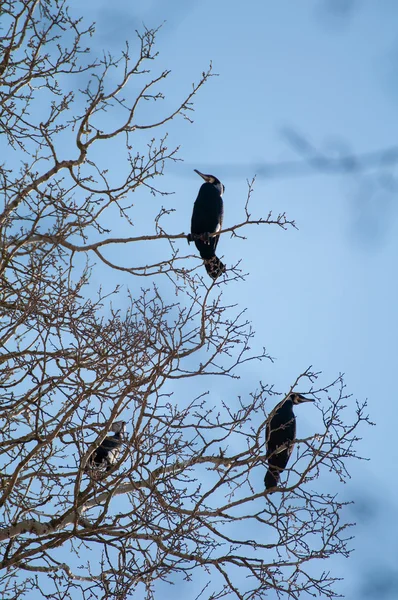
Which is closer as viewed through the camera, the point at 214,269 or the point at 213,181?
the point at 214,269

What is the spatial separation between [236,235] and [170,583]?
2.69 m

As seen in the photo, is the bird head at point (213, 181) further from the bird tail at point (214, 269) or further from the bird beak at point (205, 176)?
the bird tail at point (214, 269)

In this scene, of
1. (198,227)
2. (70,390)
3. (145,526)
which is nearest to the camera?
(145,526)

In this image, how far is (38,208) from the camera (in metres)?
6.59

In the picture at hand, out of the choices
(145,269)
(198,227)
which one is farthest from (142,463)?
(198,227)

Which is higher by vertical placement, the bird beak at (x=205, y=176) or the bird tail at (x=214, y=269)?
the bird beak at (x=205, y=176)

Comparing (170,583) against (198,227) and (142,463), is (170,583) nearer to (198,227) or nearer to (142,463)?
(142,463)

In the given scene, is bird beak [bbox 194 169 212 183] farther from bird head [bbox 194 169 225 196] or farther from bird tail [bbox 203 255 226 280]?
bird tail [bbox 203 255 226 280]

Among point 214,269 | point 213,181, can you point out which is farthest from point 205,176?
point 214,269

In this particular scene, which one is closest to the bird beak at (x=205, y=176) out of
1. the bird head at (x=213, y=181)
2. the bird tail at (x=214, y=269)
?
the bird head at (x=213, y=181)

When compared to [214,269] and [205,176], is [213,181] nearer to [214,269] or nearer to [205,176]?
[205,176]

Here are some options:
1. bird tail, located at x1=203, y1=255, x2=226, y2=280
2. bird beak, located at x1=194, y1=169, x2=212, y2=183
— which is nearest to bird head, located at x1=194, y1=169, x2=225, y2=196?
bird beak, located at x1=194, y1=169, x2=212, y2=183

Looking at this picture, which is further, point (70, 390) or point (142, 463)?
point (70, 390)

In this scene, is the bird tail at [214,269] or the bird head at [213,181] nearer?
the bird tail at [214,269]
